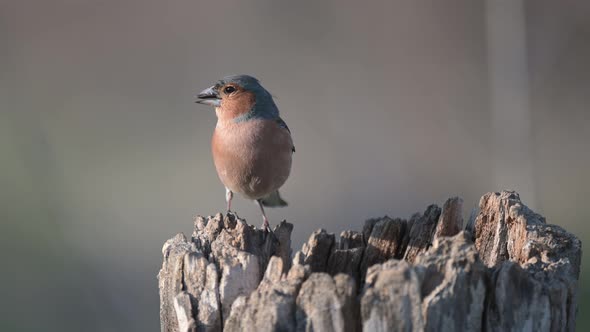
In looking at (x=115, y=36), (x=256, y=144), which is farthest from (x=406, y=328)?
(x=115, y=36)

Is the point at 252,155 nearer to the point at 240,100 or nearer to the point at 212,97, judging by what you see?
the point at 240,100

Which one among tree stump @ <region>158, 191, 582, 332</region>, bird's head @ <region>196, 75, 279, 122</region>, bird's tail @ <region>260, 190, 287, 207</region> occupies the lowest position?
tree stump @ <region>158, 191, 582, 332</region>

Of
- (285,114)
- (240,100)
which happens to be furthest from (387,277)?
(285,114)

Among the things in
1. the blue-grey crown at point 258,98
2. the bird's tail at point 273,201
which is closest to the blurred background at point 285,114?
the bird's tail at point 273,201

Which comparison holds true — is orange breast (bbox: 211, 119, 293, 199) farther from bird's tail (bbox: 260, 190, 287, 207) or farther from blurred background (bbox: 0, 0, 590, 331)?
blurred background (bbox: 0, 0, 590, 331)

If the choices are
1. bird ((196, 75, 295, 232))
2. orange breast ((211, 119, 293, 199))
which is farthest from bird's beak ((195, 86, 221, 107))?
orange breast ((211, 119, 293, 199))

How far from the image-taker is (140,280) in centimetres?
1061

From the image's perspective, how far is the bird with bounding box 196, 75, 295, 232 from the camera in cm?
607

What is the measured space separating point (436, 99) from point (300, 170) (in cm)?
245

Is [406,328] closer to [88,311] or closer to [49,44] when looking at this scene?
[88,311]

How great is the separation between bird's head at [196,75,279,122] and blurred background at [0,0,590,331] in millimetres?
4515

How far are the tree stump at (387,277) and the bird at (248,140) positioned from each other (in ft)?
4.75

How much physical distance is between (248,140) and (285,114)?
6.67 meters

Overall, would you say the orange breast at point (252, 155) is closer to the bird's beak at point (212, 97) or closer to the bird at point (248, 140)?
the bird at point (248, 140)
